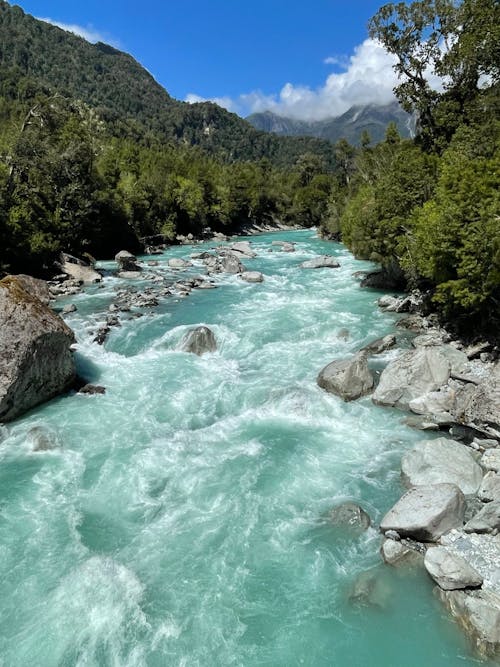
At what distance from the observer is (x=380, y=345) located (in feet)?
72.2

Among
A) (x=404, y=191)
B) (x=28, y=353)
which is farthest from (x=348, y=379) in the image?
(x=404, y=191)

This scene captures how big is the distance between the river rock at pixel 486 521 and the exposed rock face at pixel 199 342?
1482 centimetres

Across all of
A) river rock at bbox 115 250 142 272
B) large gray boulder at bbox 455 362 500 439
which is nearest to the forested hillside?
large gray boulder at bbox 455 362 500 439

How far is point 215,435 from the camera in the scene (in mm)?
15656

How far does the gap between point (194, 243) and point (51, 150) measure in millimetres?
26918

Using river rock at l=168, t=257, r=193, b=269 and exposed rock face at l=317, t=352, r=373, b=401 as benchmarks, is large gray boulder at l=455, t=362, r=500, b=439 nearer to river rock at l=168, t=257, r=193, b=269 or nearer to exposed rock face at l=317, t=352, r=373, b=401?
exposed rock face at l=317, t=352, r=373, b=401

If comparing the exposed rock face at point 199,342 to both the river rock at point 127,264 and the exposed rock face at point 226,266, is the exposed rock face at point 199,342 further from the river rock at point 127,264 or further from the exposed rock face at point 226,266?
the river rock at point 127,264

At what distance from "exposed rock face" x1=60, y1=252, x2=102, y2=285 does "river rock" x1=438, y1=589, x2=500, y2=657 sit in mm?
35635

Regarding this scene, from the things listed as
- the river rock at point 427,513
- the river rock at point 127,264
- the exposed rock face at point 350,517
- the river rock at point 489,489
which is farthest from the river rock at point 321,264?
the river rock at point 427,513

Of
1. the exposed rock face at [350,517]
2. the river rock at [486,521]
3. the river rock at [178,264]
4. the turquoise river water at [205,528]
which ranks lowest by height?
the turquoise river water at [205,528]

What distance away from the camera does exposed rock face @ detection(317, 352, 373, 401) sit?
1770 centimetres

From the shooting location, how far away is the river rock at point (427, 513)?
10.4 meters

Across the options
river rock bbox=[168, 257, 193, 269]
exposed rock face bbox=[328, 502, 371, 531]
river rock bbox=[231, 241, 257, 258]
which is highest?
river rock bbox=[231, 241, 257, 258]

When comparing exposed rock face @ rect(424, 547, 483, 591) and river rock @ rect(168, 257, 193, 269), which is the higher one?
river rock @ rect(168, 257, 193, 269)
